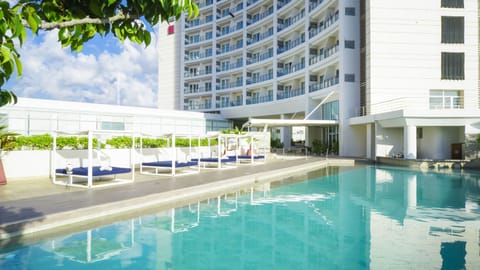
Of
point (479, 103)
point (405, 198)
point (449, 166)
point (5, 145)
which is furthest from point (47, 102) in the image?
point (479, 103)

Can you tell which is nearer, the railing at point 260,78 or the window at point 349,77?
the window at point 349,77

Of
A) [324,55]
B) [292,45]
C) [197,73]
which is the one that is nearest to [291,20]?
[292,45]

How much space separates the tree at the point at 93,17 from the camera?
2.10 m

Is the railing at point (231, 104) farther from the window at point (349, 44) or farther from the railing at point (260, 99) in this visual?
the window at point (349, 44)

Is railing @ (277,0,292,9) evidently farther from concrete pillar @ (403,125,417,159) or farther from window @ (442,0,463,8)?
concrete pillar @ (403,125,417,159)

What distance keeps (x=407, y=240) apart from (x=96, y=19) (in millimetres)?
7074

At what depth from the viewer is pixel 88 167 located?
10.6 metres

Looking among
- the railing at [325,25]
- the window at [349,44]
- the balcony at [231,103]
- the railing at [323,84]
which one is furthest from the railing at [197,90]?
the window at [349,44]

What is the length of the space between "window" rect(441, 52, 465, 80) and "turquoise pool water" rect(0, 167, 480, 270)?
19.4 m

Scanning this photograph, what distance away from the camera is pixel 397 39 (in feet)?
89.6

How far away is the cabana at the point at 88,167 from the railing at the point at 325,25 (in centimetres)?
2309

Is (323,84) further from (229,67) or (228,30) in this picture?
(228,30)

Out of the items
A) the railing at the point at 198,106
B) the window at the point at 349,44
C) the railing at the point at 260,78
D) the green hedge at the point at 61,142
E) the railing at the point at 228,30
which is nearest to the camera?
the green hedge at the point at 61,142

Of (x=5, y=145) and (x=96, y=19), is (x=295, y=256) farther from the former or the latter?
(x=5, y=145)
